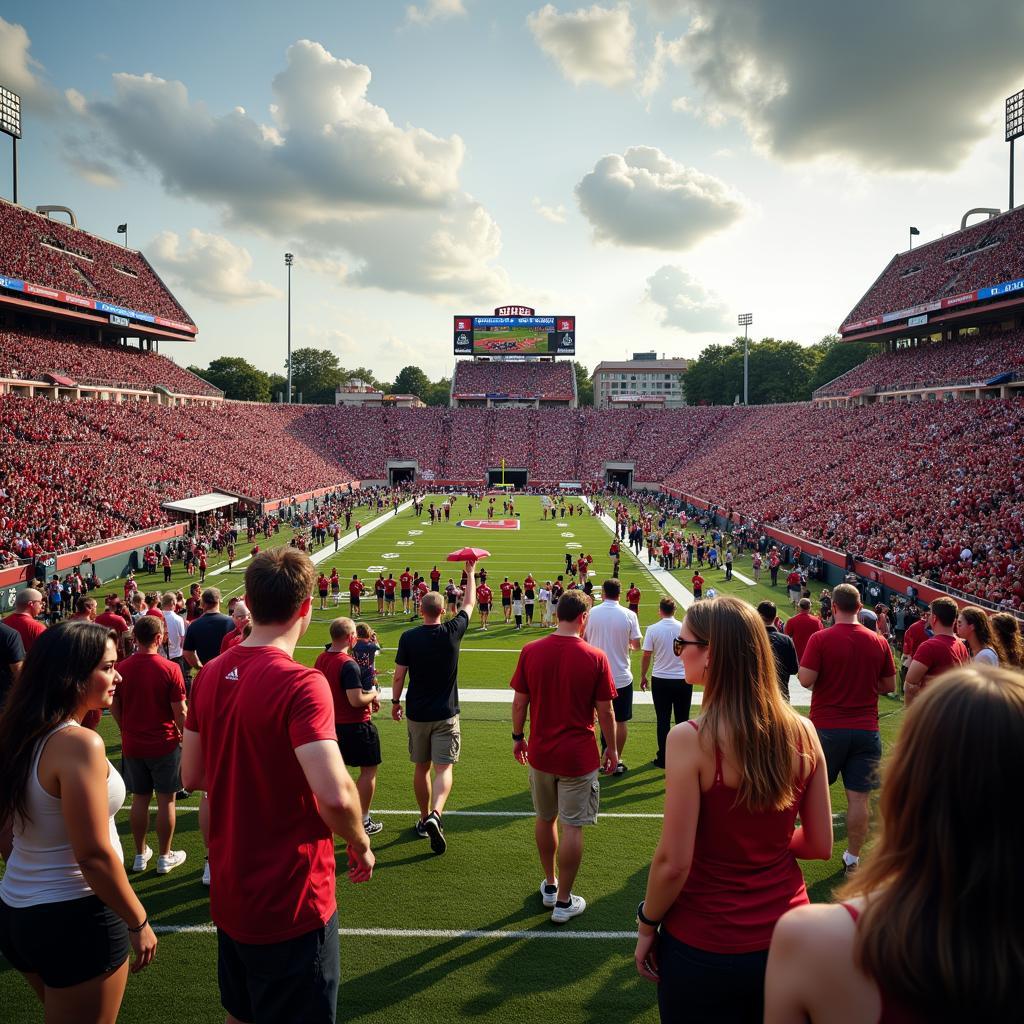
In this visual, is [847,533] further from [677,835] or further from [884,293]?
[884,293]

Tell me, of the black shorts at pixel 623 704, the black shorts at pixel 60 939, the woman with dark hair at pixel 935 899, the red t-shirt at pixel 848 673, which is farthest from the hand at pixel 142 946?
the black shorts at pixel 623 704

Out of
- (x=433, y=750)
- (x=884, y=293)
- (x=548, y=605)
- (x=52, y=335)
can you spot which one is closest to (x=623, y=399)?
(x=884, y=293)

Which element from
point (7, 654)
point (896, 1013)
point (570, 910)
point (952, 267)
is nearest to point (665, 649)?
point (570, 910)

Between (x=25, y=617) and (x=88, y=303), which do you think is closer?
(x=25, y=617)

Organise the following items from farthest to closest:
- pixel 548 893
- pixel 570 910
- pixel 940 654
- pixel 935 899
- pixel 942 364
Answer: pixel 942 364 → pixel 940 654 → pixel 548 893 → pixel 570 910 → pixel 935 899

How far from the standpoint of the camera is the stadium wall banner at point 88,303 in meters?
42.4

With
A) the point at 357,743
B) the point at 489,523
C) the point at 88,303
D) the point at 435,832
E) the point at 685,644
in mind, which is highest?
the point at 88,303

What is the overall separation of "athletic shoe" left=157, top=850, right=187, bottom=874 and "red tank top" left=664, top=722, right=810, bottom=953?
4821 millimetres

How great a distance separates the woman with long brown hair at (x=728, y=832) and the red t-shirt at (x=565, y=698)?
214 cm

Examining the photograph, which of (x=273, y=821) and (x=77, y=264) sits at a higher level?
(x=77, y=264)

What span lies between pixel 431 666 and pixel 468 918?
189cm

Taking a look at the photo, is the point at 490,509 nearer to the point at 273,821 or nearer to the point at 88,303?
the point at 88,303

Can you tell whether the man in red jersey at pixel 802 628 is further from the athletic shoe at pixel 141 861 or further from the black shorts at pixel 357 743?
the athletic shoe at pixel 141 861

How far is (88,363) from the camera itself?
4662cm
